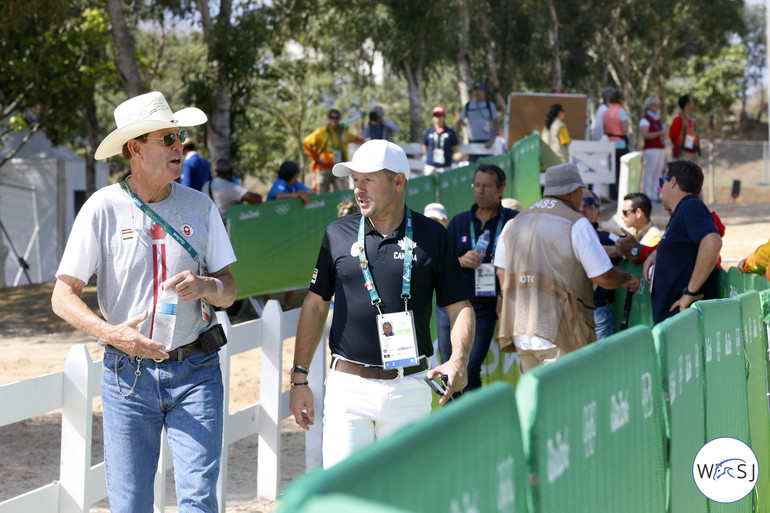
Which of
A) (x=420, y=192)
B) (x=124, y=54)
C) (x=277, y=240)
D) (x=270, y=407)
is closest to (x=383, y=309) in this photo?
(x=270, y=407)

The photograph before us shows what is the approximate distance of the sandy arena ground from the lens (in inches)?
295

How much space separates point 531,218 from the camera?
242 inches

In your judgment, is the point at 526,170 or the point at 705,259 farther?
the point at 526,170

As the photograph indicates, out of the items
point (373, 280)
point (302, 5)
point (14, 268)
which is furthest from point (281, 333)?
point (14, 268)

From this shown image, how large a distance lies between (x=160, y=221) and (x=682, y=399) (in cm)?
209

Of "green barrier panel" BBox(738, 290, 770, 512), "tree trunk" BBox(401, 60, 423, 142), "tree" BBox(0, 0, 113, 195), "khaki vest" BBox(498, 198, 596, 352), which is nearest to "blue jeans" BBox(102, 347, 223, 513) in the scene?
"green barrier panel" BBox(738, 290, 770, 512)

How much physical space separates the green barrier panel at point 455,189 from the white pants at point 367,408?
932cm

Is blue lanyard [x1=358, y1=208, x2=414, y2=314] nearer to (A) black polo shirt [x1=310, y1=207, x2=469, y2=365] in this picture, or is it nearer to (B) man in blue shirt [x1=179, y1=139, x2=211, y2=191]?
(A) black polo shirt [x1=310, y1=207, x2=469, y2=365]

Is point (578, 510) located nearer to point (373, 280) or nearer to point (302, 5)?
point (373, 280)

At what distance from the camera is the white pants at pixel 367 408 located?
4.18m

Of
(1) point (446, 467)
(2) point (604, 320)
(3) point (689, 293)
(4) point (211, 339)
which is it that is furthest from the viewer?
(2) point (604, 320)

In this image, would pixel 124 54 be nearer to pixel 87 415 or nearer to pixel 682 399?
pixel 87 415

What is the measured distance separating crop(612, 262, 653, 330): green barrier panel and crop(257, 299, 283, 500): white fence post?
272cm

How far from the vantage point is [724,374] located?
4273mm
